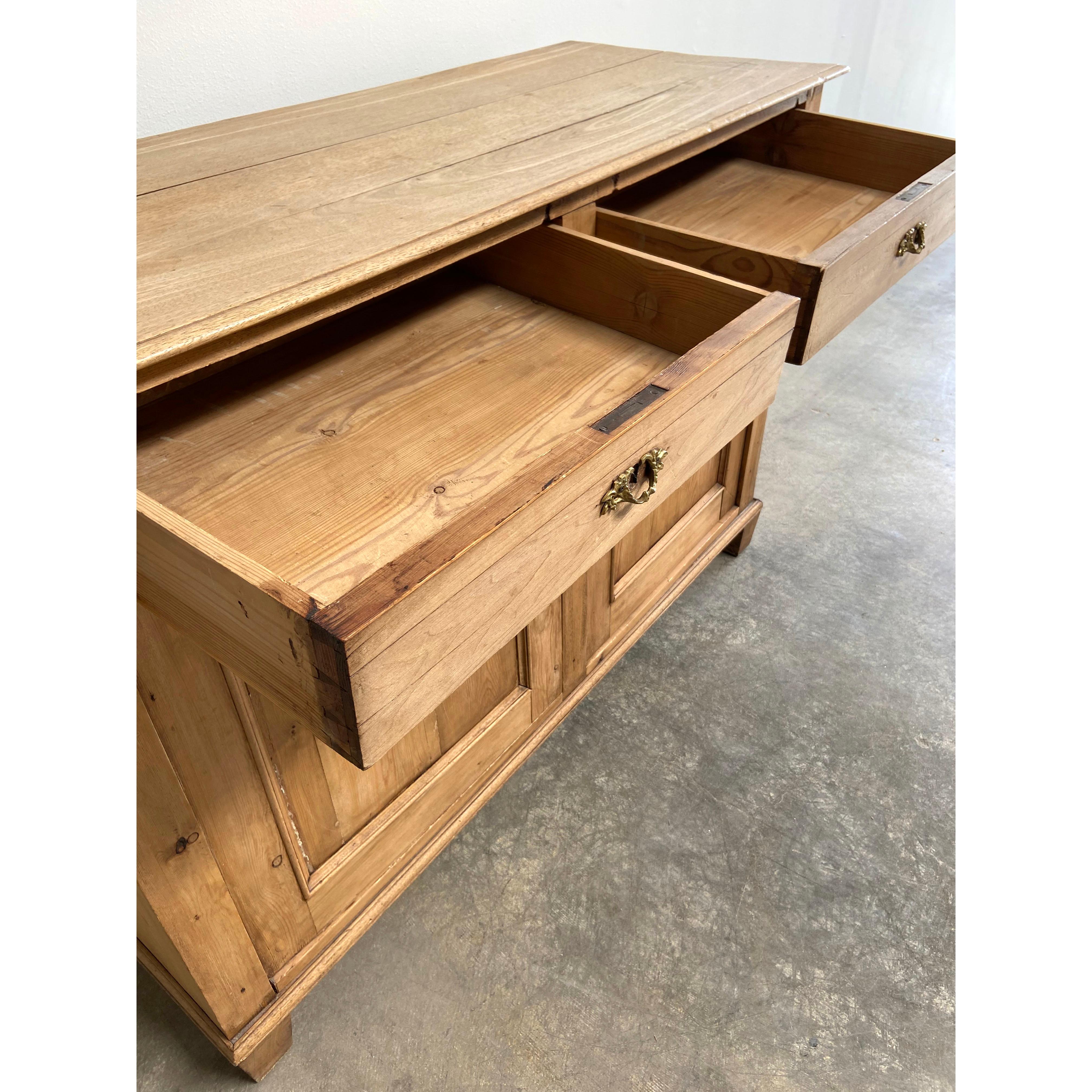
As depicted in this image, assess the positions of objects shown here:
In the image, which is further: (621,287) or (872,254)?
(872,254)

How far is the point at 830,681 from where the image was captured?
1588 mm

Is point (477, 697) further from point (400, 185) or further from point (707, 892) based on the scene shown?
point (400, 185)

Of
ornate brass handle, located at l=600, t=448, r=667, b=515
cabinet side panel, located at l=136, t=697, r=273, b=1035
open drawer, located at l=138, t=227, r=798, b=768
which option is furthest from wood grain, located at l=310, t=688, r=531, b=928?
ornate brass handle, located at l=600, t=448, r=667, b=515

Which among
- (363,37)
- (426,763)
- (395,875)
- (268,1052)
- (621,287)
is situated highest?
(363,37)

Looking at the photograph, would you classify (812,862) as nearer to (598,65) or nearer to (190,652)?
(190,652)

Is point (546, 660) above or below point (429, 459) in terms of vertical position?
below

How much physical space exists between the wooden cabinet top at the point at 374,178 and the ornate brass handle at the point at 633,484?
0.30m

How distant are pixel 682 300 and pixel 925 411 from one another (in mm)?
1642

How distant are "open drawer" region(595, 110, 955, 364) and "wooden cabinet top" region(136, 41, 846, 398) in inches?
4.4

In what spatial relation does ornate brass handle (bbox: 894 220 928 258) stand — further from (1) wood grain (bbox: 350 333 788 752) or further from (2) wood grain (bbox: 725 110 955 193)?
(1) wood grain (bbox: 350 333 788 752)

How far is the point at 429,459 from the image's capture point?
0.88m

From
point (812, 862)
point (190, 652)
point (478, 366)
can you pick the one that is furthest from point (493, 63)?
point (812, 862)

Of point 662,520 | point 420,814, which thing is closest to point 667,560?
point 662,520

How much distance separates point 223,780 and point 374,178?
69cm
